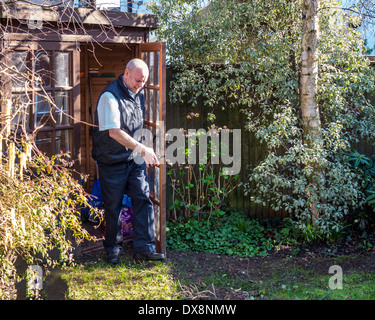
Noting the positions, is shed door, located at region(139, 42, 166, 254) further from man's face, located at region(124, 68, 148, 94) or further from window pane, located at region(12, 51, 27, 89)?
window pane, located at region(12, 51, 27, 89)

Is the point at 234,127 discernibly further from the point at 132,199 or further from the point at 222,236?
the point at 132,199

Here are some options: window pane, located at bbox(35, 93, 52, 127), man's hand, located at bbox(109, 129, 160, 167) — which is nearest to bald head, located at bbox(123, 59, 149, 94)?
man's hand, located at bbox(109, 129, 160, 167)

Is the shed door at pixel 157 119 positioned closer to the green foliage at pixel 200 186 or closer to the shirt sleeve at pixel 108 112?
the shirt sleeve at pixel 108 112

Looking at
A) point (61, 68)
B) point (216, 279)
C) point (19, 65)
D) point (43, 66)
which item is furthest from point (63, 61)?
point (216, 279)

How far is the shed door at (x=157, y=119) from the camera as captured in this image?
505cm

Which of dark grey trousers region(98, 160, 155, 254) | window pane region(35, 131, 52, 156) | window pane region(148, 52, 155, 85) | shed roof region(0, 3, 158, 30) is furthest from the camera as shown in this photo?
window pane region(148, 52, 155, 85)

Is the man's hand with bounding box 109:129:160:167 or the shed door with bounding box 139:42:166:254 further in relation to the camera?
the shed door with bounding box 139:42:166:254

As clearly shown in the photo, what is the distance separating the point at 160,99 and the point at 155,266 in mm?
1753

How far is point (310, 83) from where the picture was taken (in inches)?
226

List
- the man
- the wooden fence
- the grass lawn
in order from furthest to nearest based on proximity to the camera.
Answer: the wooden fence
the man
the grass lawn

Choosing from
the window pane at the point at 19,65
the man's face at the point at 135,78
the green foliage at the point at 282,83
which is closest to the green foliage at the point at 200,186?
the green foliage at the point at 282,83

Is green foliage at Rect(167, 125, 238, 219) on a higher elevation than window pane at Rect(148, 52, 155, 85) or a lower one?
lower

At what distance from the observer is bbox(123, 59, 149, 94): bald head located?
190 inches

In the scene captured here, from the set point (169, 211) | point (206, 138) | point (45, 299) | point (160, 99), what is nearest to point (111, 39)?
point (160, 99)
